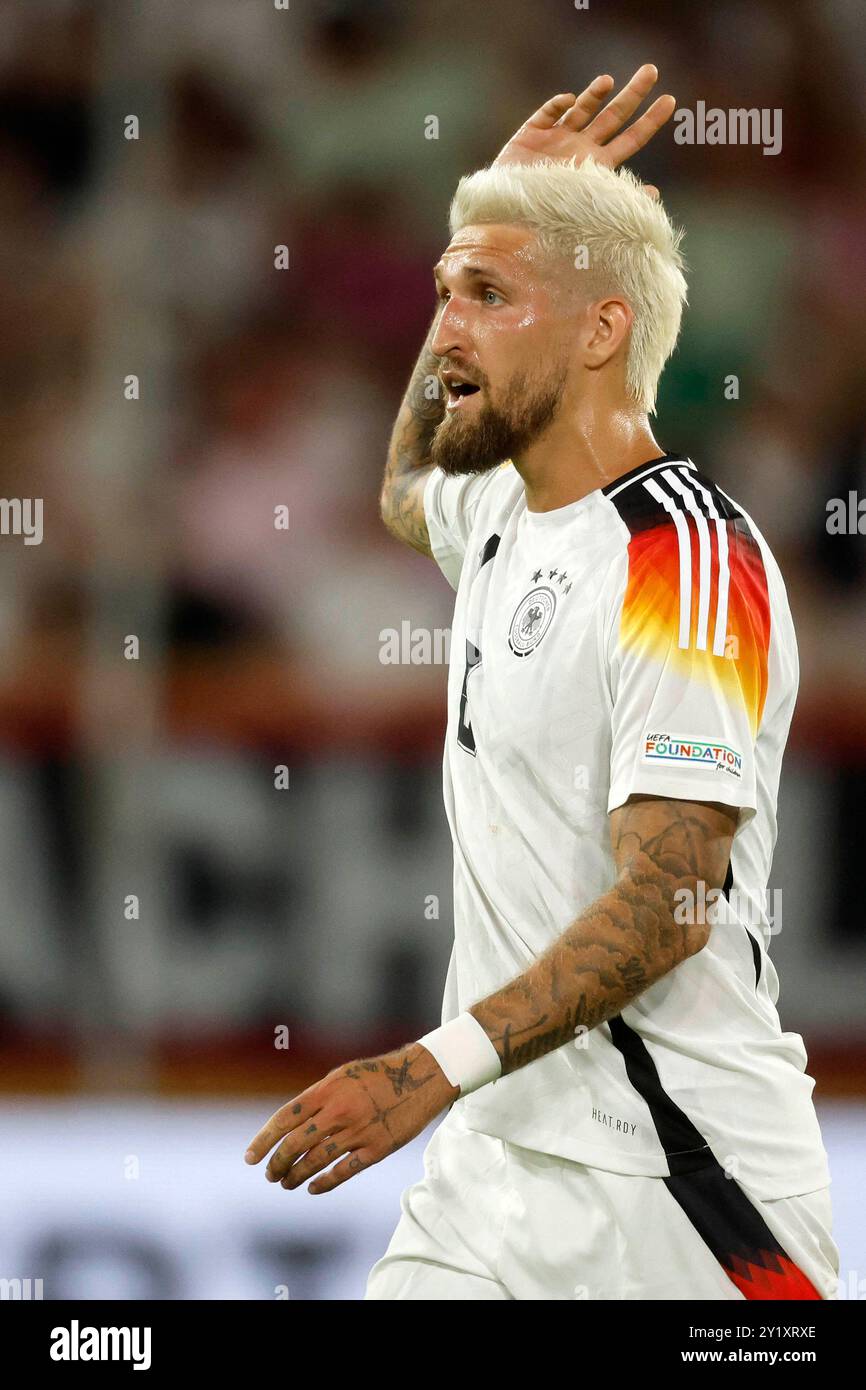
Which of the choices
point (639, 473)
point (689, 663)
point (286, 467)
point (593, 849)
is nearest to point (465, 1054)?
point (593, 849)

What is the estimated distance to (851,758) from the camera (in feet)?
12.8

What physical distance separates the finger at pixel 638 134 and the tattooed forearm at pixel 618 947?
93 cm

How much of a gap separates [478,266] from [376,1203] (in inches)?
78.2

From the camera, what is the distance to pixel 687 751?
170cm

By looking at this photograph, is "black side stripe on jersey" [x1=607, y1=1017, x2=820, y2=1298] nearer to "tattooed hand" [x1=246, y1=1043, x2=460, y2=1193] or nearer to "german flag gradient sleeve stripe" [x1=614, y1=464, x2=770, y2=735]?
"tattooed hand" [x1=246, y1=1043, x2=460, y2=1193]

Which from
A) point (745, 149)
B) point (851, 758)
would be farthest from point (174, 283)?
point (851, 758)

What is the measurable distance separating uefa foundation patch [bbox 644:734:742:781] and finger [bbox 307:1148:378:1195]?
0.49 meters

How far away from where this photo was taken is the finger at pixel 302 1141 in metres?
1.54

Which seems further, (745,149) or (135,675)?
(745,149)

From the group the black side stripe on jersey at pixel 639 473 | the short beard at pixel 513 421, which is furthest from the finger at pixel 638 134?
the black side stripe on jersey at pixel 639 473

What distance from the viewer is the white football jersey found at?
1755mm

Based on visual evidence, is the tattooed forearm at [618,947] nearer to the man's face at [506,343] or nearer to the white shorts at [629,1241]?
the white shorts at [629,1241]

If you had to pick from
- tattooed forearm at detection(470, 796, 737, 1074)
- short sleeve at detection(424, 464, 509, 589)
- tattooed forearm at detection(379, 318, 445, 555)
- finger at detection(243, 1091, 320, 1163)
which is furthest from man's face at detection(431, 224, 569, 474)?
finger at detection(243, 1091, 320, 1163)

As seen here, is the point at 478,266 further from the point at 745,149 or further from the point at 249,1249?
A: the point at 745,149
